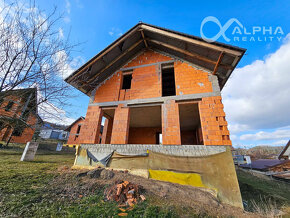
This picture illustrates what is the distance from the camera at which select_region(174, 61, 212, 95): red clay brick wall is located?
6156 millimetres

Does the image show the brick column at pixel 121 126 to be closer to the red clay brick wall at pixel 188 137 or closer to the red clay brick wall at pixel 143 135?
the red clay brick wall at pixel 143 135

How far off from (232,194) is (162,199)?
290cm

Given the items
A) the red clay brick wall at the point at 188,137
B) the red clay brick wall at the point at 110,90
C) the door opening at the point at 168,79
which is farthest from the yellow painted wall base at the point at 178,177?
the red clay brick wall at the point at 188,137

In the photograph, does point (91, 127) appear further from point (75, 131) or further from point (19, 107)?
point (75, 131)

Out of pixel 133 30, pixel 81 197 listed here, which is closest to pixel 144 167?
pixel 81 197

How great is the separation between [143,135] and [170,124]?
6463 mm

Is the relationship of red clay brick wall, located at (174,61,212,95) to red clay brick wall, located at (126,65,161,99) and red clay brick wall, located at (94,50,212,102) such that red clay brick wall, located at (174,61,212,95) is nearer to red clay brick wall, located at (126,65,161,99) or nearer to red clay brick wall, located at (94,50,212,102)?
red clay brick wall, located at (94,50,212,102)

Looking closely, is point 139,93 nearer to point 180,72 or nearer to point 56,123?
point 180,72

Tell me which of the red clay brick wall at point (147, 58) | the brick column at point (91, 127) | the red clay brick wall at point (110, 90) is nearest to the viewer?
the brick column at point (91, 127)

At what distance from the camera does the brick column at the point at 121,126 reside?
6.40 m

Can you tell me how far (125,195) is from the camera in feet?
10.8

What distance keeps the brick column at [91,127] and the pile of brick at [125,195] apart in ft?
12.8

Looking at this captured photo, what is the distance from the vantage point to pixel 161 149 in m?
5.50

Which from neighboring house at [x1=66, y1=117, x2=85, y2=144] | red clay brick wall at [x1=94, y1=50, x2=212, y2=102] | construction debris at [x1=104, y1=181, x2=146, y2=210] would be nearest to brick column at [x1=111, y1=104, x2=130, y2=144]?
red clay brick wall at [x1=94, y1=50, x2=212, y2=102]
